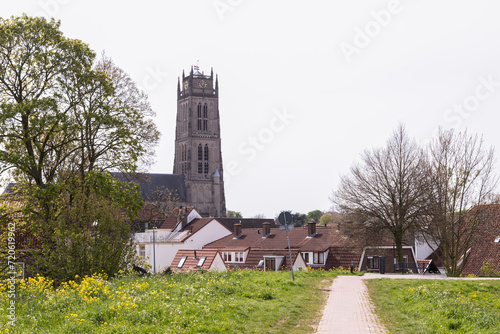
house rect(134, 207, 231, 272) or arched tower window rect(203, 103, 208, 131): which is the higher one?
arched tower window rect(203, 103, 208, 131)

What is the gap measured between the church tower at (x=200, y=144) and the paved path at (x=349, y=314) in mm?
A: 111618

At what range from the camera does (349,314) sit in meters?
13.4

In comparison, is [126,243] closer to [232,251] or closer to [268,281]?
[268,281]

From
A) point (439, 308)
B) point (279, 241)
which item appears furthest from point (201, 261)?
point (439, 308)

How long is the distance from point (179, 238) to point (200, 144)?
6915 cm

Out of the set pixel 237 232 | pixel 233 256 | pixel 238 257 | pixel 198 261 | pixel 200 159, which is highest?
pixel 200 159

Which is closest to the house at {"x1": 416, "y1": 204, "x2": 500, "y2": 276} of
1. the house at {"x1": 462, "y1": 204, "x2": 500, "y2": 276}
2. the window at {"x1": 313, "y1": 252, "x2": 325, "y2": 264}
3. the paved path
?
the house at {"x1": 462, "y1": 204, "x2": 500, "y2": 276}

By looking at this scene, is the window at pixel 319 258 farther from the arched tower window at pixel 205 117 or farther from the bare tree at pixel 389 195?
the arched tower window at pixel 205 117

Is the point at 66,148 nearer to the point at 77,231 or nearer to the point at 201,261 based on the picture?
the point at 77,231

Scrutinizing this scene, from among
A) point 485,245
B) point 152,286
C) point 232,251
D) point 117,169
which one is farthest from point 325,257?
point 152,286

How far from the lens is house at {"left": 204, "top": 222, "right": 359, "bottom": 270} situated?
155 ft

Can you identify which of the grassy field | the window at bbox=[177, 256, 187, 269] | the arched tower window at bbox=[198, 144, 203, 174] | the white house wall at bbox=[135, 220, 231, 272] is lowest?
the grassy field

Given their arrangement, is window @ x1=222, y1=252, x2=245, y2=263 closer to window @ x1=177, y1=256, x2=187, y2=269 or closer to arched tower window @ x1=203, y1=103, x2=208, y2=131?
window @ x1=177, y1=256, x2=187, y2=269

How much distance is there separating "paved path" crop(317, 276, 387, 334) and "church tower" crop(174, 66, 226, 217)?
112m
